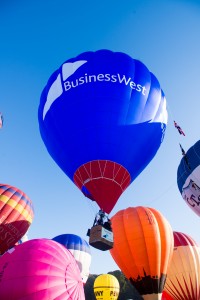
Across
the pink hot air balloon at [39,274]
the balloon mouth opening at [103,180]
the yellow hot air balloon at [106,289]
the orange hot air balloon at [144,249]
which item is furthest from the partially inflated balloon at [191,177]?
the yellow hot air balloon at [106,289]

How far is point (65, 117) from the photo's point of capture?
10.2m

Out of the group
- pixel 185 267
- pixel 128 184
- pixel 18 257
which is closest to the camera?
pixel 18 257

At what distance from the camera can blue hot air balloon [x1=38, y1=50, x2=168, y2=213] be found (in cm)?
959

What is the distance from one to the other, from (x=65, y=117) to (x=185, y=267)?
32.9ft

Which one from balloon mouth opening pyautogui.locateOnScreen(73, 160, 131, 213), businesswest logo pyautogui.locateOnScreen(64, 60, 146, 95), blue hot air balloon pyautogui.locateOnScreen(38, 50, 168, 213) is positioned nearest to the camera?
balloon mouth opening pyautogui.locateOnScreen(73, 160, 131, 213)

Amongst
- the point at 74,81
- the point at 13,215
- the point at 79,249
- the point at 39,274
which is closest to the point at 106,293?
the point at 79,249

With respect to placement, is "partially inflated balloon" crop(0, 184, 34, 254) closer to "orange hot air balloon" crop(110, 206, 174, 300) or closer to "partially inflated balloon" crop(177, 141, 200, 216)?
"orange hot air balloon" crop(110, 206, 174, 300)

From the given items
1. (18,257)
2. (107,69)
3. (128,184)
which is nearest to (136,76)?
(107,69)

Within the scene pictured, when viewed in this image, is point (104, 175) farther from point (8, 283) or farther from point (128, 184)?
point (8, 283)

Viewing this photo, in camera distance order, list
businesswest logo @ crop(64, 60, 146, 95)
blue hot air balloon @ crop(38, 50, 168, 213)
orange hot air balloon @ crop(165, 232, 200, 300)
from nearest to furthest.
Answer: blue hot air balloon @ crop(38, 50, 168, 213), businesswest logo @ crop(64, 60, 146, 95), orange hot air balloon @ crop(165, 232, 200, 300)

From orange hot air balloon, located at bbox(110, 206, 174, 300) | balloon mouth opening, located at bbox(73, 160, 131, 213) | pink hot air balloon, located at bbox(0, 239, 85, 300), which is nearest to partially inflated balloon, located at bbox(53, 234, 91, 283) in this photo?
orange hot air balloon, located at bbox(110, 206, 174, 300)

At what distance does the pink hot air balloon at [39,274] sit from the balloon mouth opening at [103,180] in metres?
2.07

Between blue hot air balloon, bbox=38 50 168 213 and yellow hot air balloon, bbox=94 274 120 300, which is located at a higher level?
blue hot air balloon, bbox=38 50 168 213

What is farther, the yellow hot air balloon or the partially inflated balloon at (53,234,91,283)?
the yellow hot air balloon
